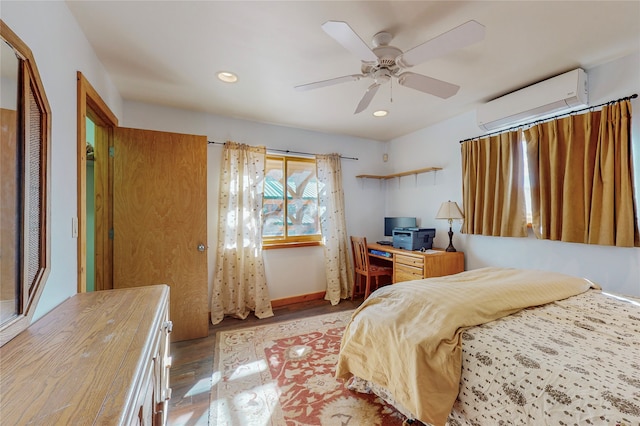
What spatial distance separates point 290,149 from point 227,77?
137 cm

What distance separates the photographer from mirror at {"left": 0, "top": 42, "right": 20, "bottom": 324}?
81cm

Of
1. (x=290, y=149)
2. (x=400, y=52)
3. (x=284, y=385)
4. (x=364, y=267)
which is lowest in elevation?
(x=284, y=385)

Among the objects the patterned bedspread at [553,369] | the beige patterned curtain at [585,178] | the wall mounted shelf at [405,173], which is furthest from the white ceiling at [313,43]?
the patterned bedspread at [553,369]

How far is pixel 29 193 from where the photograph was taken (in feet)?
3.12

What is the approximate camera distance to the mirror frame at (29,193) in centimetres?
87

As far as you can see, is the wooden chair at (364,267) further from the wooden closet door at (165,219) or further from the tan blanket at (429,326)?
the wooden closet door at (165,219)

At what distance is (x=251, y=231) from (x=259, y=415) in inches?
74.6

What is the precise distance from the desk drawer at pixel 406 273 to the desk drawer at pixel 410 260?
3 centimetres

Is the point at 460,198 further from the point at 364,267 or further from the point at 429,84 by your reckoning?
the point at 429,84

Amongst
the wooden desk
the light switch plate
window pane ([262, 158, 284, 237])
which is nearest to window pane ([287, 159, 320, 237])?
window pane ([262, 158, 284, 237])

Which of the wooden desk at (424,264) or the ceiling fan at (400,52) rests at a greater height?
the ceiling fan at (400,52)

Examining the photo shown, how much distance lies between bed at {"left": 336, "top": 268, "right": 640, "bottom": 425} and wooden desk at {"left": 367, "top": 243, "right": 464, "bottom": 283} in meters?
1.02

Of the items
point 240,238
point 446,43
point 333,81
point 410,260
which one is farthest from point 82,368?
point 410,260

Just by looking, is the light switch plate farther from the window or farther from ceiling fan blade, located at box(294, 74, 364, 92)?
the window
